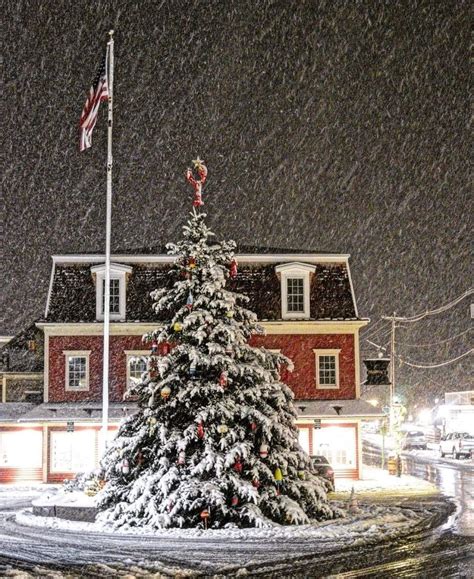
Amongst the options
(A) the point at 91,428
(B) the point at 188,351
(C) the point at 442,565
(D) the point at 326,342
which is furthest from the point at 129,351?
(C) the point at 442,565

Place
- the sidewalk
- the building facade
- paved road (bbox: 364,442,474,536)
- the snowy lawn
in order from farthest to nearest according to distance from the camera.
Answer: the building facade
the sidewalk
paved road (bbox: 364,442,474,536)
the snowy lawn

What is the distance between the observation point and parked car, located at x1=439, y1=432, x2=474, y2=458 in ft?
185

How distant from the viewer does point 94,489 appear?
981 inches

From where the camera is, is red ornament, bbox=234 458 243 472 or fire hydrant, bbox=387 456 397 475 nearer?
red ornament, bbox=234 458 243 472

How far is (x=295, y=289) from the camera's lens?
40906 millimetres

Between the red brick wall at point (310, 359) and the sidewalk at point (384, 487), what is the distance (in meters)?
4.10

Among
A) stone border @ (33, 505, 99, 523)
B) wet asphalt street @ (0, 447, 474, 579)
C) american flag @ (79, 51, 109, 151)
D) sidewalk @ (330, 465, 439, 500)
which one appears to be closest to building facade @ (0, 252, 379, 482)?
sidewalk @ (330, 465, 439, 500)

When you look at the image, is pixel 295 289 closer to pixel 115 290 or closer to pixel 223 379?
pixel 115 290

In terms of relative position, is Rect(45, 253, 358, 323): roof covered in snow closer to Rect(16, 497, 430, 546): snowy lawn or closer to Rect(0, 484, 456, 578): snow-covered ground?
Rect(0, 484, 456, 578): snow-covered ground

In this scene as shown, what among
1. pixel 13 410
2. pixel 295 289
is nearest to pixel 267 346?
pixel 295 289

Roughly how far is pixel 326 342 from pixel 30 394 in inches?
574

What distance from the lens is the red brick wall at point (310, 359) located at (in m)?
40.2

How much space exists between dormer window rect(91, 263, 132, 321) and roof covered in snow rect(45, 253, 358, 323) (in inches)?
15.5

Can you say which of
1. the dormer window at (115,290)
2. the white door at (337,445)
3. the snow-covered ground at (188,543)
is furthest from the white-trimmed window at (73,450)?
the snow-covered ground at (188,543)
